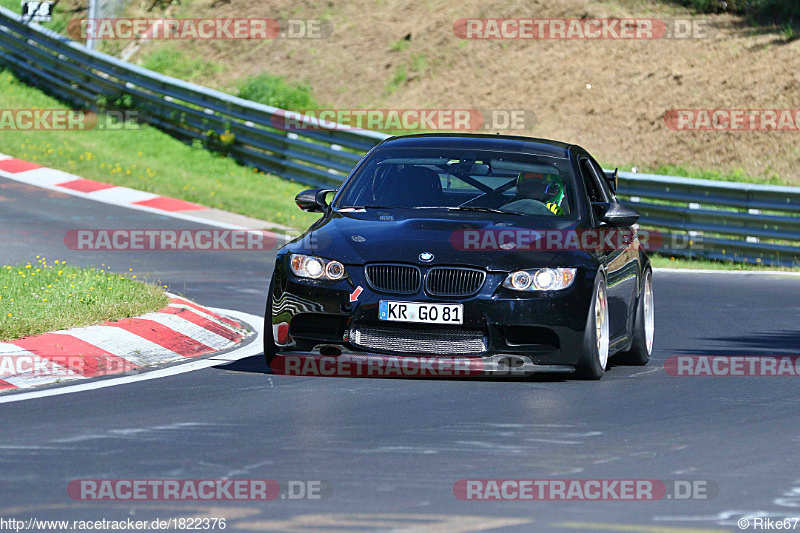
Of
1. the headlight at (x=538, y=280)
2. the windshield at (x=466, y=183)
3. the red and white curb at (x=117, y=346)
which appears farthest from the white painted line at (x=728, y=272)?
the headlight at (x=538, y=280)

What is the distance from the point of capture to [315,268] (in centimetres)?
931

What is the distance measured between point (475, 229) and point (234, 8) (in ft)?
88.0

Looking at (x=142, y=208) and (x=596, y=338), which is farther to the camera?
(x=142, y=208)

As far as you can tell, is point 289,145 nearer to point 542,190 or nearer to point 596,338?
point 542,190

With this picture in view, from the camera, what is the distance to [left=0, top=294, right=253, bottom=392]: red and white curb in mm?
9070

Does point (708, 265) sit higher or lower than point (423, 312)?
lower

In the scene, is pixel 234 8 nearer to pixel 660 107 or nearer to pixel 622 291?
pixel 660 107

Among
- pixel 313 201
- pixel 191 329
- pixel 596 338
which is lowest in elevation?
pixel 191 329

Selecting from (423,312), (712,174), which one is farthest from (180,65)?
(423,312)

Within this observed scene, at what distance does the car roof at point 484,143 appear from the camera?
10.7 meters

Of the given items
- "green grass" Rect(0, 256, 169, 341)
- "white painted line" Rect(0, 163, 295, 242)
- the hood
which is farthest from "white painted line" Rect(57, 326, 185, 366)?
"white painted line" Rect(0, 163, 295, 242)

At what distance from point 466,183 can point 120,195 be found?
39.8 feet

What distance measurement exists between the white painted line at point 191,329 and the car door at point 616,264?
276 centimetres

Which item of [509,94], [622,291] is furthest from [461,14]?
[622,291]
